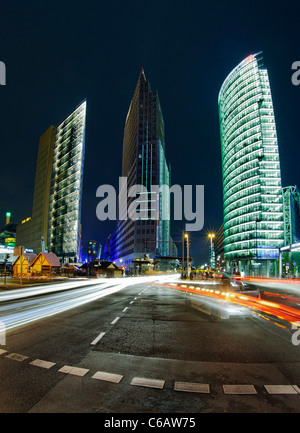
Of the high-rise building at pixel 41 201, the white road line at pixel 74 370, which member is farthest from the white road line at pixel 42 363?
the high-rise building at pixel 41 201

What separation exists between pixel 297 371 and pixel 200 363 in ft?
5.89

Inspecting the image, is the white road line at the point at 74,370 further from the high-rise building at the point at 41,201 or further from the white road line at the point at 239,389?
the high-rise building at the point at 41,201

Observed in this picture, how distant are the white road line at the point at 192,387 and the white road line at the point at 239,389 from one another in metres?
0.30

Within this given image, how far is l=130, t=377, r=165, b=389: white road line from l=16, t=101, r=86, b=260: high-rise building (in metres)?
111

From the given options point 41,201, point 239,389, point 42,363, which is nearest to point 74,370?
point 42,363

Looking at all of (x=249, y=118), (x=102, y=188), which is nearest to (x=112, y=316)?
(x=102, y=188)

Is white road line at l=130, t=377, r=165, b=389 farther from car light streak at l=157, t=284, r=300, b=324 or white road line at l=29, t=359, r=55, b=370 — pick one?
car light streak at l=157, t=284, r=300, b=324

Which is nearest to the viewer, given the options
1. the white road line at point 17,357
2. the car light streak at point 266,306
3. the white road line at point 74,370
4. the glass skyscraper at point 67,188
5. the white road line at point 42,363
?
the white road line at point 74,370

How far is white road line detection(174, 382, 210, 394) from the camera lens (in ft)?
14.4

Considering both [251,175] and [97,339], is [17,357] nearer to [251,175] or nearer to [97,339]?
[97,339]

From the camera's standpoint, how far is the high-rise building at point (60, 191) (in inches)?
4690

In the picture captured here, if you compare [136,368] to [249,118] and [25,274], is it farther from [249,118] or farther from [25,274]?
[249,118]

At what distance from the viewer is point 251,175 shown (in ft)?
356

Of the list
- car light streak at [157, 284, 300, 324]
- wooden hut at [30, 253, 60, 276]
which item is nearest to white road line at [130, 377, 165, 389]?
car light streak at [157, 284, 300, 324]
